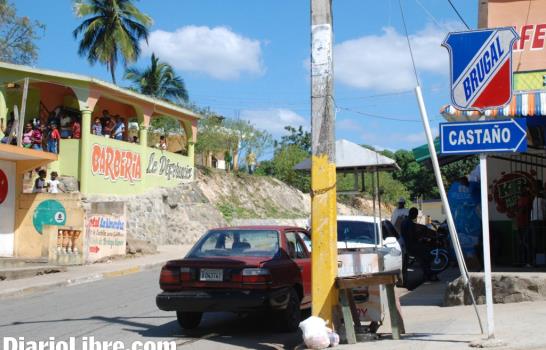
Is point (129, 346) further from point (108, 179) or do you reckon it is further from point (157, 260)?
point (108, 179)

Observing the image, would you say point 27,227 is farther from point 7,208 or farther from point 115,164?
point 115,164

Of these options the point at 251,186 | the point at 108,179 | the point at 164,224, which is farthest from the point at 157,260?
the point at 251,186

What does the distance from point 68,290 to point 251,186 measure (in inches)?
1021

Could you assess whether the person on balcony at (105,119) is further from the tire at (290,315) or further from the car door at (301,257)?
the tire at (290,315)

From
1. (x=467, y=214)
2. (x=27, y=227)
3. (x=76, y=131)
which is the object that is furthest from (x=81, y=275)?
(x=467, y=214)

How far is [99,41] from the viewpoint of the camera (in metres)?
41.2

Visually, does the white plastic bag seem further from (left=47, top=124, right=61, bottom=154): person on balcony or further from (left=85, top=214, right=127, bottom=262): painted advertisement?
(left=47, top=124, right=61, bottom=154): person on balcony

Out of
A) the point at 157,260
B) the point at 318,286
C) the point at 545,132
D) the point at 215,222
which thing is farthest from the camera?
the point at 215,222

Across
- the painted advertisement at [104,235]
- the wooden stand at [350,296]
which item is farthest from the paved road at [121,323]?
the painted advertisement at [104,235]

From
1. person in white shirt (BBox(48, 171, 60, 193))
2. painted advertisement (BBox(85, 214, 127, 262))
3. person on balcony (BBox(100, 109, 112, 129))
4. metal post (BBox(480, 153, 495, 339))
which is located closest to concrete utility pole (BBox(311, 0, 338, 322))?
metal post (BBox(480, 153, 495, 339))

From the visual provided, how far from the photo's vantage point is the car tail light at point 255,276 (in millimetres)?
8688

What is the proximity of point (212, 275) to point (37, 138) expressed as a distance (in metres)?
16.8

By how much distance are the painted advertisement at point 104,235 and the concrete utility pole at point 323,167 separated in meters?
13.3

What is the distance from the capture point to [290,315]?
30.2ft
